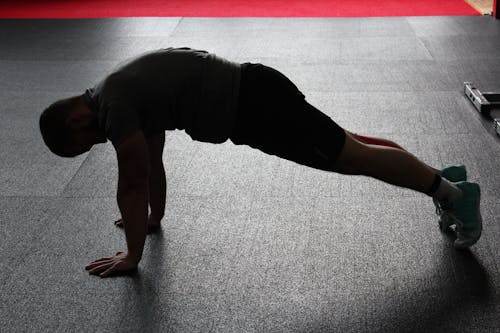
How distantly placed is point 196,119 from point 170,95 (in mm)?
100

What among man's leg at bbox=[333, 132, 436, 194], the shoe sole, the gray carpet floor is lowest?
the gray carpet floor

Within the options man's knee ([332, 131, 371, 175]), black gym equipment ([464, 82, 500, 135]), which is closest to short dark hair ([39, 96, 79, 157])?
man's knee ([332, 131, 371, 175])

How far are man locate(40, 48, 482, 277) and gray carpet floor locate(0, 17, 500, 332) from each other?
0.29m

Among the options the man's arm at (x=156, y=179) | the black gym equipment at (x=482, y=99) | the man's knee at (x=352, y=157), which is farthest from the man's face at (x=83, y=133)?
the black gym equipment at (x=482, y=99)

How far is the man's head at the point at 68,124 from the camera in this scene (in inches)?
77.1

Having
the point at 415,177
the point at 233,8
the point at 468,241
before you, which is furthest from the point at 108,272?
the point at 233,8

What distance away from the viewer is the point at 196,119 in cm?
195

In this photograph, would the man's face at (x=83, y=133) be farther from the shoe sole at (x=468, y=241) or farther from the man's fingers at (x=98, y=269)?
the shoe sole at (x=468, y=241)

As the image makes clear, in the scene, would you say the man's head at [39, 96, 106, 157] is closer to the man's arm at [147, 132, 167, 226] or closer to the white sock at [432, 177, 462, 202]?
the man's arm at [147, 132, 167, 226]

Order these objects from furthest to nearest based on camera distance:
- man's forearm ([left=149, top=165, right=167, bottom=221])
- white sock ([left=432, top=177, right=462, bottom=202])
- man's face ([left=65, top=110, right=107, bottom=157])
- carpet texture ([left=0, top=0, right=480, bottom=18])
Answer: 1. carpet texture ([left=0, top=0, right=480, bottom=18])
2. man's forearm ([left=149, top=165, right=167, bottom=221])
3. white sock ([left=432, top=177, right=462, bottom=202])
4. man's face ([left=65, top=110, right=107, bottom=157])

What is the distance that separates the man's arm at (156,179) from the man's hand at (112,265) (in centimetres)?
24

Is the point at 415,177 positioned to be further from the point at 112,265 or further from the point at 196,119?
the point at 112,265

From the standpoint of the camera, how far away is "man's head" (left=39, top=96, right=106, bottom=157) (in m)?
1.96

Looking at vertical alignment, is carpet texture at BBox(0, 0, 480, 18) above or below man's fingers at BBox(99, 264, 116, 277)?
below
